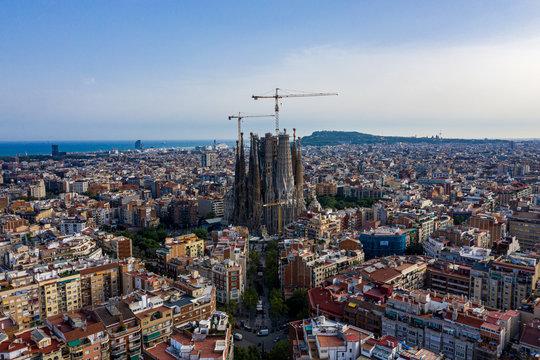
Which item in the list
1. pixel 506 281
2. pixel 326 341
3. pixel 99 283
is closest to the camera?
pixel 326 341

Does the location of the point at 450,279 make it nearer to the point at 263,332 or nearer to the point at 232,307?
the point at 263,332

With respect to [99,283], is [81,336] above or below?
above

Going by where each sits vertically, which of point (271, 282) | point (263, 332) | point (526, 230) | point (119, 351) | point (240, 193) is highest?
point (240, 193)

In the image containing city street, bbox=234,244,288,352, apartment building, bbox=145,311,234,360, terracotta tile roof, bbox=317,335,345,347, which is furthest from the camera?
city street, bbox=234,244,288,352

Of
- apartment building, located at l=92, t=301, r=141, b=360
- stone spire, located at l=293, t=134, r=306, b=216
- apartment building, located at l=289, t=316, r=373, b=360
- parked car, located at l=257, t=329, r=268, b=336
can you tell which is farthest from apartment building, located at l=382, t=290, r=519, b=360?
stone spire, located at l=293, t=134, r=306, b=216

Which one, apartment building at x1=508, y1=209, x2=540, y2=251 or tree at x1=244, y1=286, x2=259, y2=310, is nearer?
tree at x1=244, y1=286, x2=259, y2=310

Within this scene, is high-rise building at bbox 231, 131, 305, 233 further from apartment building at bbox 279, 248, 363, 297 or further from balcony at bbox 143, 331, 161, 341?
balcony at bbox 143, 331, 161, 341

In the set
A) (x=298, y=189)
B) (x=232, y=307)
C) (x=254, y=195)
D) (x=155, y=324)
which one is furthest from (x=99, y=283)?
(x=298, y=189)

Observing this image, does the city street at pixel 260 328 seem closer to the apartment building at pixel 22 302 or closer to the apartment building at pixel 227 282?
the apartment building at pixel 227 282

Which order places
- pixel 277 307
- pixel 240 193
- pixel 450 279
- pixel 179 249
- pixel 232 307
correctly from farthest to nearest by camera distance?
1. pixel 240 193
2. pixel 179 249
3. pixel 450 279
4. pixel 232 307
5. pixel 277 307

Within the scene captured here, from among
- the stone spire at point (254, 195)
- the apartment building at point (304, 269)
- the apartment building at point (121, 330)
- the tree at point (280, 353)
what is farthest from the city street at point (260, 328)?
the stone spire at point (254, 195)
